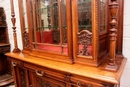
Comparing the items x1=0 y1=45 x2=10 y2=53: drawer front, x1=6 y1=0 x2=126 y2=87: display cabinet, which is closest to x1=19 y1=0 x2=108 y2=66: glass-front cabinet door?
x1=6 y1=0 x2=126 y2=87: display cabinet

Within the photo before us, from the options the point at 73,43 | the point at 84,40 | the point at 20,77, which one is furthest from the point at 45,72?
the point at 20,77

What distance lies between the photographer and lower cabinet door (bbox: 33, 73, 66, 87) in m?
1.24

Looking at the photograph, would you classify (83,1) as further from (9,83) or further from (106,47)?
(9,83)

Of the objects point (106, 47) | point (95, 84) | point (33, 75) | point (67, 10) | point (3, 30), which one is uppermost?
point (67, 10)

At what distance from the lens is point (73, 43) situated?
1.19 metres

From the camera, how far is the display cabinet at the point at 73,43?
3.27ft

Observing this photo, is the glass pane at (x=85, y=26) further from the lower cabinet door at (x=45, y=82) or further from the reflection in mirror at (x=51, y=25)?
the lower cabinet door at (x=45, y=82)

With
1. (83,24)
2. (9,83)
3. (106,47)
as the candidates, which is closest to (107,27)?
(106,47)

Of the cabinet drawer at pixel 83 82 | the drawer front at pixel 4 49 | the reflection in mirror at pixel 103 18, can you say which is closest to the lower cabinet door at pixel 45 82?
the cabinet drawer at pixel 83 82

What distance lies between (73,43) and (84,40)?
0.12 metres

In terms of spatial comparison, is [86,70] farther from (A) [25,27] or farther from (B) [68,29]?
(A) [25,27]

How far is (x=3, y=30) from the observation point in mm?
2635

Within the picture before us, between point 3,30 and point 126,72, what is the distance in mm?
2431

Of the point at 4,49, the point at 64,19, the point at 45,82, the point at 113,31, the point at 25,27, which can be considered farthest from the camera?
the point at 4,49
